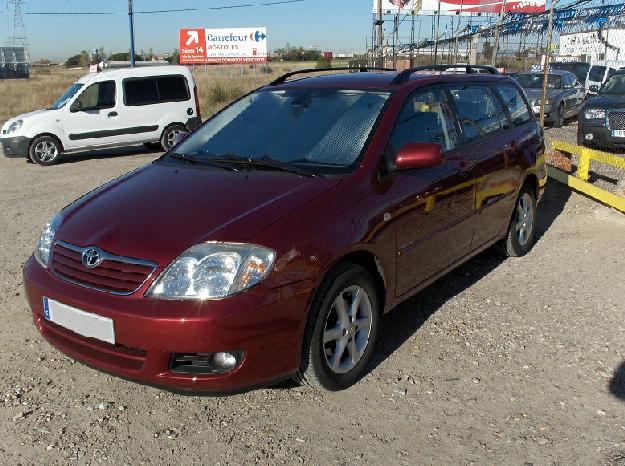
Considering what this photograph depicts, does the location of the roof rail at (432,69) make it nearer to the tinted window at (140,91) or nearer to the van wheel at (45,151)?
the tinted window at (140,91)

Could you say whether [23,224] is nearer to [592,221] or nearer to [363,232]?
[363,232]

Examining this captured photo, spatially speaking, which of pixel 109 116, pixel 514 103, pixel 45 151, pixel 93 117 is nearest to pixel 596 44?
pixel 109 116

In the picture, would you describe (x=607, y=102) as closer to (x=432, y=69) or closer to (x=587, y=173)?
(x=587, y=173)

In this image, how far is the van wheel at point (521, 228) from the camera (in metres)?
5.42

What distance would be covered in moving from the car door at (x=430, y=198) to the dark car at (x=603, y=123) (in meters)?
8.11

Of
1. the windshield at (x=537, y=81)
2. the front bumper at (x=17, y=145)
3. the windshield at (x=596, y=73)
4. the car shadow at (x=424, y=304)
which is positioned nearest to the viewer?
the car shadow at (x=424, y=304)

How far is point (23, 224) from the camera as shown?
Result: 22.8 feet

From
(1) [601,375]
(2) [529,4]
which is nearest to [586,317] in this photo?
(1) [601,375]

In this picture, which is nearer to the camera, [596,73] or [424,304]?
[424,304]

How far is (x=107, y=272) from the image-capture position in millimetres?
2861

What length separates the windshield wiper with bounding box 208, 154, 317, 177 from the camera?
11.4ft

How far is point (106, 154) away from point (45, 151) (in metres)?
1.63

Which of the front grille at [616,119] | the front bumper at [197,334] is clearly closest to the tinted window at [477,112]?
the front bumper at [197,334]

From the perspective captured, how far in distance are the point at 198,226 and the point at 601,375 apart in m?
2.43
